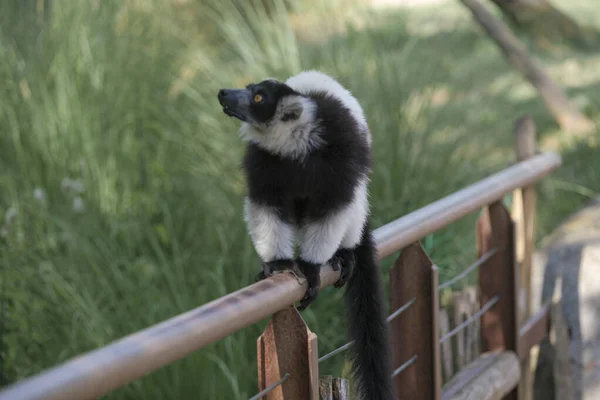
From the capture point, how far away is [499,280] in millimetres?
3006

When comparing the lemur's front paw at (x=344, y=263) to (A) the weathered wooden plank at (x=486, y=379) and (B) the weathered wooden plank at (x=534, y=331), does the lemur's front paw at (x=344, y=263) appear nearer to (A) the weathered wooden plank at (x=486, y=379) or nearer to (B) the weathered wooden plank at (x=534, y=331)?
(A) the weathered wooden plank at (x=486, y=379)

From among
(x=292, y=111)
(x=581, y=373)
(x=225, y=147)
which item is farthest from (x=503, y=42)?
(x=292, y=111)

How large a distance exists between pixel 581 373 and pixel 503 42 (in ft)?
11.6

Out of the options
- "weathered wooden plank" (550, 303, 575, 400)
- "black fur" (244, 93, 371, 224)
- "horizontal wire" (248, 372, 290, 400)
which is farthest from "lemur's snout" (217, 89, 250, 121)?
"weathered wooden plank" (550, 303, 575, 400)

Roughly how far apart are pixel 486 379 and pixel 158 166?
7.28 feet

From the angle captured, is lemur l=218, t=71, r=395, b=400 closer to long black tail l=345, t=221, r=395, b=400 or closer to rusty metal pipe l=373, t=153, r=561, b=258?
long black tail l=345, t=221, r=395, b=400

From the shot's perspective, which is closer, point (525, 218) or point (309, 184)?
point (309, 184)

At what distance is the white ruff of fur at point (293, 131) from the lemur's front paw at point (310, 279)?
26 centimetres

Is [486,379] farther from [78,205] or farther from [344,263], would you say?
[78,205]

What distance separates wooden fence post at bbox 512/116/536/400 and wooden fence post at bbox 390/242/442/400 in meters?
1.04

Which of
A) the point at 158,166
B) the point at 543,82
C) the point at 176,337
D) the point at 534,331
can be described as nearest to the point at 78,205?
the point at 158,166

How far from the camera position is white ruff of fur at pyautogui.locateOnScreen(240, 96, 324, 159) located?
190cm

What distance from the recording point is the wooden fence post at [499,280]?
2.97 meters

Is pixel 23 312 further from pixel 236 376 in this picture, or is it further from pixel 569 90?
pixel 569 90
